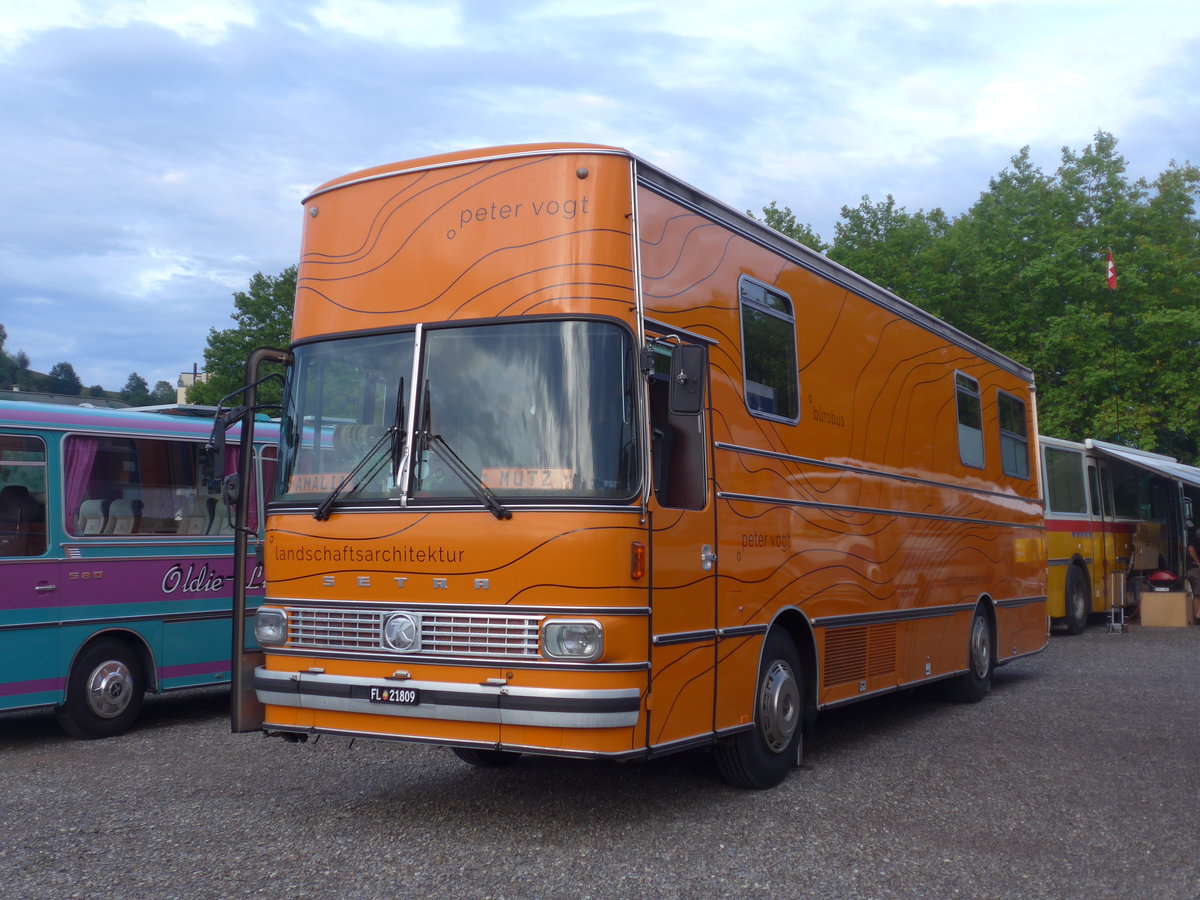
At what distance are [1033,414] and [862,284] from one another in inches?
218

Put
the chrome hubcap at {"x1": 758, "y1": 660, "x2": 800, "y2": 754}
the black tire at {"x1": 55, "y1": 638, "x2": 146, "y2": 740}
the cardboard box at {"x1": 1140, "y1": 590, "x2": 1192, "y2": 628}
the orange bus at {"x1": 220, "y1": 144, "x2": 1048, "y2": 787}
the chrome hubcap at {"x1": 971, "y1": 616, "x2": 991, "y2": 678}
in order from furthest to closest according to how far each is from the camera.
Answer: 1. the cardboard box at {"x1": 1140, "y1": 590, "x2": 1192, "y2": 628}
2. the chrome hubcap at {"x1": 971, "y1": 616, "x2": 991, "y2": 678}
3. the black tire at {"x1": 55, "y1": 638, "x2": 146, "y2": 740}
4. the chrome hubcap at {"x1": 758, "y1": 660, "x2": 800, "y2": 754}
5. the orange bus at {"x1": 220, "y1": 144, "x2": 1048, "y2": 787}

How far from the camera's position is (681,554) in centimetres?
667

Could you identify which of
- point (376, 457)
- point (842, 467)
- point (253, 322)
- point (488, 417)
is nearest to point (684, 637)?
point (488, 417)

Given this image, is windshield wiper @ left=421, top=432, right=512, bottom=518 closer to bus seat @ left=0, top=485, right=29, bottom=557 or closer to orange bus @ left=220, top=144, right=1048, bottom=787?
orange bus @ left=220, top=144, right=1048, bottom=787

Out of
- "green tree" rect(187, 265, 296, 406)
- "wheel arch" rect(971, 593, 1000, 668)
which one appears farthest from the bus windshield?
"green tree" rect(187, 265, 296, 406)

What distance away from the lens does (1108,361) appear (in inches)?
1216

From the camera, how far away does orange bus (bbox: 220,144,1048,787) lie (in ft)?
Answer: 20.3

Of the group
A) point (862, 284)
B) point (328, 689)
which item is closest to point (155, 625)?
point (328, 689)

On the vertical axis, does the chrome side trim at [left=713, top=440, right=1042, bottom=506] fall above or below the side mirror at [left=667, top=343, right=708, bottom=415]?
below

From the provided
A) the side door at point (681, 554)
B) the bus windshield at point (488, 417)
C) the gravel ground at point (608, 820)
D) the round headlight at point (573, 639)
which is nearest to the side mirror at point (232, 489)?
the bus windshield at point (488, 417)

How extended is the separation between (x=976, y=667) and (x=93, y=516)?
26.3 ft

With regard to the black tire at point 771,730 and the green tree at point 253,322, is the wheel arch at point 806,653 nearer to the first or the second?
the black tire at point 771,730

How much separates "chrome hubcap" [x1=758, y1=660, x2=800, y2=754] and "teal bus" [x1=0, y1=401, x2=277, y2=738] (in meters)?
3.75

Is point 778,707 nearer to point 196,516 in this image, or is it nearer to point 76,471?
point 196,516
